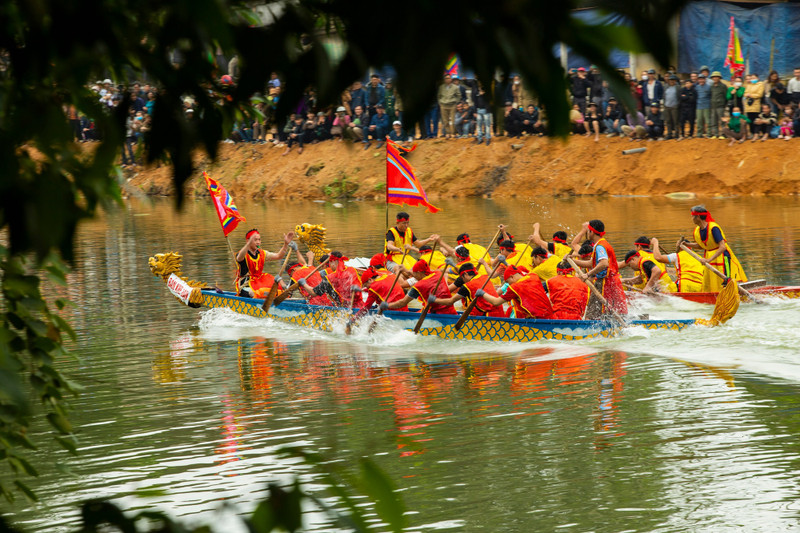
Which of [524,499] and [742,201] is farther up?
[742,201]

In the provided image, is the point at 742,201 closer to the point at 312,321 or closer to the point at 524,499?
the point at 312,321

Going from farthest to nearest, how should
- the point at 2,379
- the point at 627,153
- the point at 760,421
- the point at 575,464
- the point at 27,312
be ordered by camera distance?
1. the point at 627,153
2. the point at 760,421
3. the point at 575,464
4. the point at 27,312
5. the point at 2,379

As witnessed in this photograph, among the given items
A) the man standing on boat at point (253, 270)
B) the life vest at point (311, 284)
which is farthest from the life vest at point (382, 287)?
the man standing on boat at point (253, 270)

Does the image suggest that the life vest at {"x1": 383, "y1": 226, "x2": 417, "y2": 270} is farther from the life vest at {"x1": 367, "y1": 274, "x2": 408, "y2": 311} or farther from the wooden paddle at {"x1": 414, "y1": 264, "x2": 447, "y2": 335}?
the wooden paddle at {"x1": 414, "y1": 264, "x2": 447, "y2": 335}

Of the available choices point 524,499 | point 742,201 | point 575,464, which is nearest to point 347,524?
point 524,499

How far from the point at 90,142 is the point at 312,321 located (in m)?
14.1

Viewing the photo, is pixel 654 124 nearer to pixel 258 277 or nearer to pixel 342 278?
pixel 258 277

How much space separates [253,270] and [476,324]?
205 inches

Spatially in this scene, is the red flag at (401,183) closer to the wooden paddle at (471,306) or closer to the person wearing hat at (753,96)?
the wooden paddle at (471,306)

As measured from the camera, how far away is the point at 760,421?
31.1ft

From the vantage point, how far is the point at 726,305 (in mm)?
12859

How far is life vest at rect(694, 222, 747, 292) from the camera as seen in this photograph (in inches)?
631

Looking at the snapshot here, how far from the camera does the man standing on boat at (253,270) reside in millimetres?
17141

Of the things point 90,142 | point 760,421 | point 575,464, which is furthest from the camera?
point 760,421
